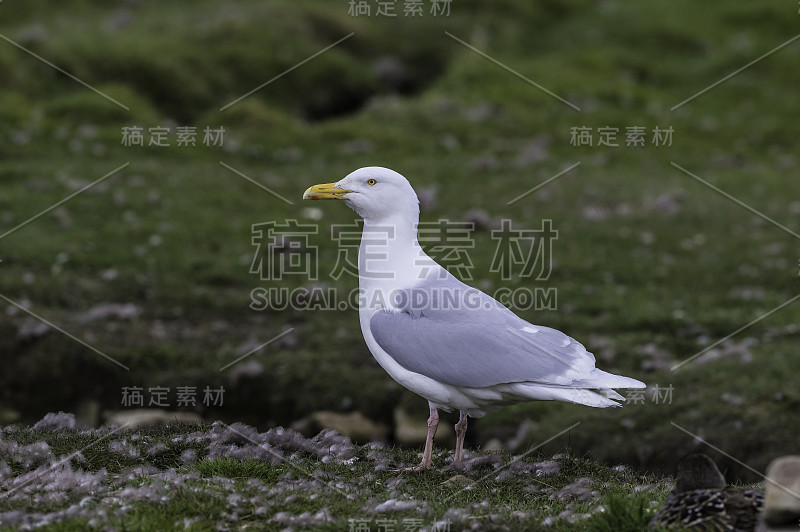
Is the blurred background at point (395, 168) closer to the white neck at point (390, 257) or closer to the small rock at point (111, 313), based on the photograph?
the small rock at point (111, 313)

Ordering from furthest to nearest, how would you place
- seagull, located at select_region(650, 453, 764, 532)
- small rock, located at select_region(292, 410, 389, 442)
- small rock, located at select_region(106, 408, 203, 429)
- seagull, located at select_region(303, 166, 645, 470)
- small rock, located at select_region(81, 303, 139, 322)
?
1. small rock, located at select_region(81, 303, 139, 322)
2. small rock, located at select_region(292, 410, 389, 442)
3. small rock, located at select_region(106, 408, 203, 429)
4. seagull, located at select_region(303, 166, 645, 470)
5. seagull, located at select_region(650, 453, 764, 532)

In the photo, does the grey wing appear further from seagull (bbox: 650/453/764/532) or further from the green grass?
seagull (bbox: 650/453/764/532)

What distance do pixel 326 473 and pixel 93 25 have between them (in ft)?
78.9

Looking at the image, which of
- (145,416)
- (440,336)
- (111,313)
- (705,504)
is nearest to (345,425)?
(145,416)

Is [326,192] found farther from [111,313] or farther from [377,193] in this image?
[111,313]

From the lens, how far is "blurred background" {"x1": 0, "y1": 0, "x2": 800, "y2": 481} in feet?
42.1

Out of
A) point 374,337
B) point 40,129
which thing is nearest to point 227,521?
point 374,337

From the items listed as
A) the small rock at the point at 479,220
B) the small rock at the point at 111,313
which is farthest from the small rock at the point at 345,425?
the small rock at the point at 479,220

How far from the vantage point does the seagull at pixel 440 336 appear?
7.97m

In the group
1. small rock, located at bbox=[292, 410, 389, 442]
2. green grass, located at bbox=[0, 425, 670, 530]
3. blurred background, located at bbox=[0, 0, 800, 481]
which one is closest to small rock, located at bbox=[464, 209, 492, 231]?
blurred background, located at bbox=[0, 0, 800, 481]

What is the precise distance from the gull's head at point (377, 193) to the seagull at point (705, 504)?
359cm

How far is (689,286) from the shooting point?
1583cm

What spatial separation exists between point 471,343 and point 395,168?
13.5 metres

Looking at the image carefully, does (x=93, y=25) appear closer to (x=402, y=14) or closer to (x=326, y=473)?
(x=402, y=14)
